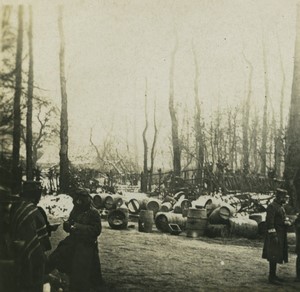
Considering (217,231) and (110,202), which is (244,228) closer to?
(217,231)

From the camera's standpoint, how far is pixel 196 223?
1170 centimetres

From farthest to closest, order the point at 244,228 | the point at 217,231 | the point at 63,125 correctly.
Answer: the point at 217,231 < the point at 244,228 < the point at 63,125

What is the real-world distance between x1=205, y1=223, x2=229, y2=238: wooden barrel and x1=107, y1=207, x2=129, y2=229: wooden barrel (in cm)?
217

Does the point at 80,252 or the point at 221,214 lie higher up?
the point at 221,214

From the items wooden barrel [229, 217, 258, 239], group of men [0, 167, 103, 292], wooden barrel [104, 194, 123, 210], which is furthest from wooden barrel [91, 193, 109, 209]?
group of men [0, 167, 103, 292]

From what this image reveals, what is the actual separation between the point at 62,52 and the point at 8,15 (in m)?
1.11

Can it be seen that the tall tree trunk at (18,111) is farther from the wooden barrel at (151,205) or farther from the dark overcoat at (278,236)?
the wooden barrel at (151,205)

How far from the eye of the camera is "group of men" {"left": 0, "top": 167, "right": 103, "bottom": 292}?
5.00 metres

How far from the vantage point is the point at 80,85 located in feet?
28.0

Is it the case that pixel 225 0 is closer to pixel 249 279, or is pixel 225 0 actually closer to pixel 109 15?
pixel 109 15

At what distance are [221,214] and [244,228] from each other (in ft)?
2.40

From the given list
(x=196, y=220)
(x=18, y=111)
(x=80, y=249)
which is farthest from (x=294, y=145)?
(x=18, y=111)

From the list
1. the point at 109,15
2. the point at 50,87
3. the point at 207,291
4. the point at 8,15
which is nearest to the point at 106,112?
the point at 50,87

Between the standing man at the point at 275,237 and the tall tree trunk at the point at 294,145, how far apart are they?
3.85 meters
